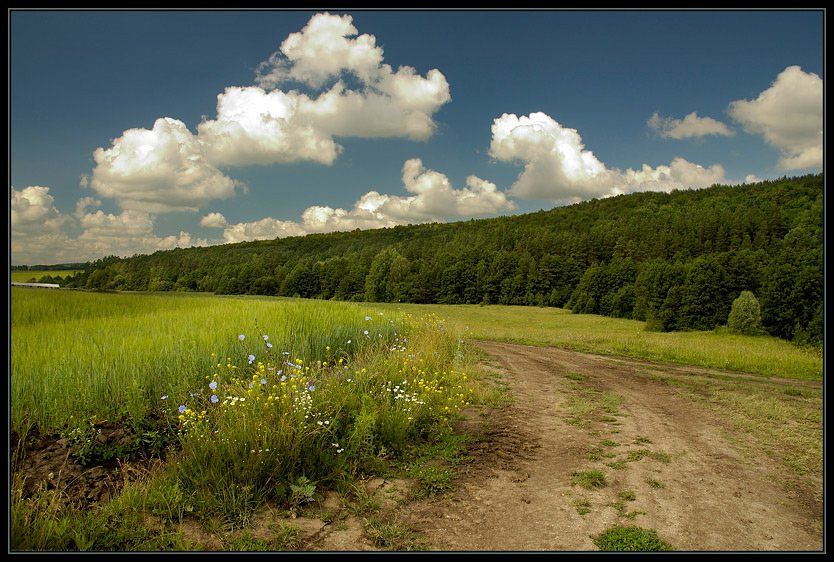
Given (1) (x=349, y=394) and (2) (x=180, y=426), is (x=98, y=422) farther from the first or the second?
(1) (x=349, y=394)

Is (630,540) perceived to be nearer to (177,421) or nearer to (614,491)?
(614,491)

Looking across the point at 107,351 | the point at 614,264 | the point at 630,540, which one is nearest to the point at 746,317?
the point at 614,264

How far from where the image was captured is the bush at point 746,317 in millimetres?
43219

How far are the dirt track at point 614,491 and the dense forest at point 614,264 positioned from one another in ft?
135

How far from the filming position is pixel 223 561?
2469 mm

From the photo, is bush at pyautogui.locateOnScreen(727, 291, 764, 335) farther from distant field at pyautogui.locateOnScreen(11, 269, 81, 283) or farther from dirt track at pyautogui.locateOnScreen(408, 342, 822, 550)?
distant field at pyautogui.locateOnScreen(11, 269, 81, 283)

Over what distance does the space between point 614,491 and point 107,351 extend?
20.1 feet

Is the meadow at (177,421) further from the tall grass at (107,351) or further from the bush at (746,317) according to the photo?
the bush at (746,317)

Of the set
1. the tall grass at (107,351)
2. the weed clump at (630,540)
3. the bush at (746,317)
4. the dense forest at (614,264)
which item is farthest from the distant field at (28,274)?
the bush at (746,317)

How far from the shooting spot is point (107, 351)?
561 centimetres

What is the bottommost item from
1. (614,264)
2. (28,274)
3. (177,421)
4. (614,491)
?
(614,491)

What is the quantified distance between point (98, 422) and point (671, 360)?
20529 mm

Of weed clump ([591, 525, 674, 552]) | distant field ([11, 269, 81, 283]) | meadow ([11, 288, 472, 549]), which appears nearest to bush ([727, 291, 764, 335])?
meadow ([11, 288, 472, 549])

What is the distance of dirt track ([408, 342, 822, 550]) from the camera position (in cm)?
404
